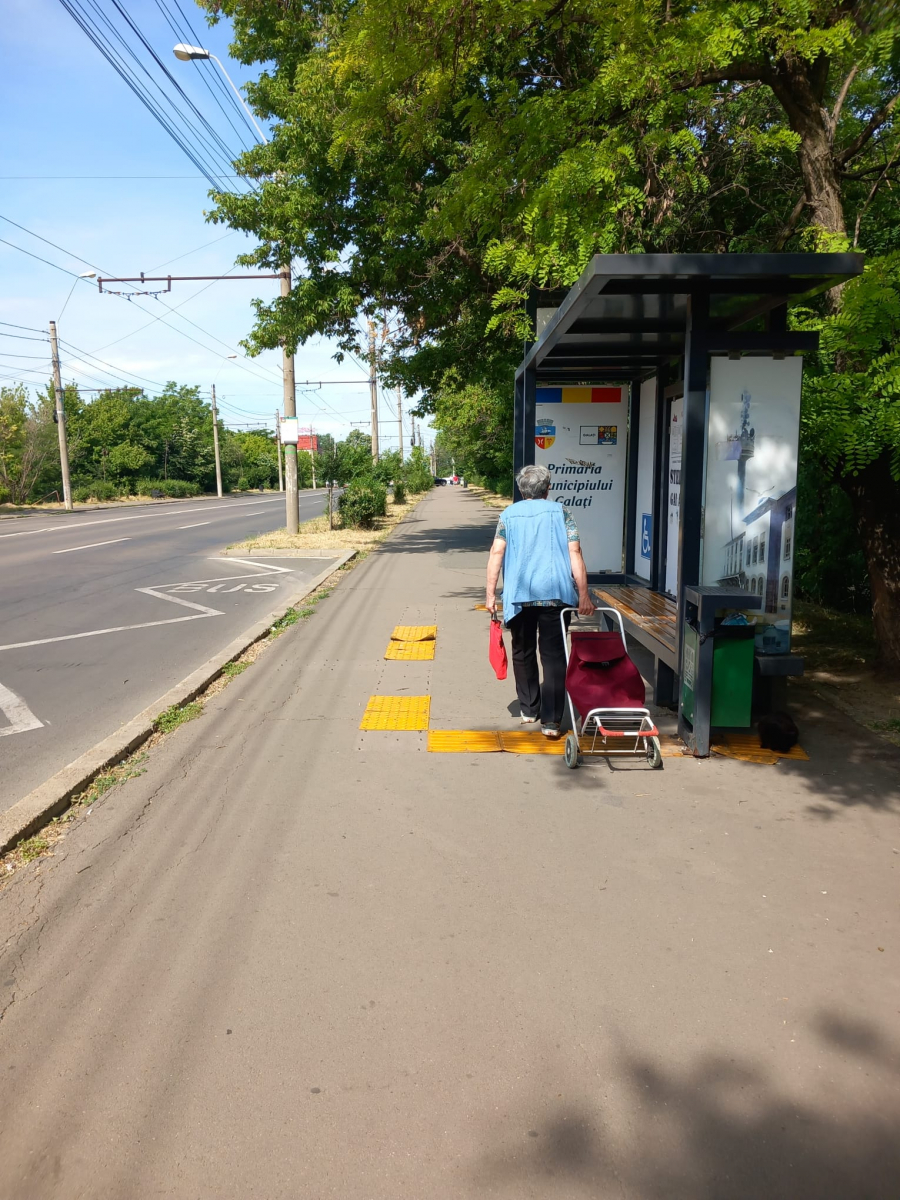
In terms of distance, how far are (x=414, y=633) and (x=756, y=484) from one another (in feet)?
15.0

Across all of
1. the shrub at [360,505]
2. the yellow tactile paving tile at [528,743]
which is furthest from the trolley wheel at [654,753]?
the shrub at [360,505]

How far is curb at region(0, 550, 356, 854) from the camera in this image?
4484 millimetres

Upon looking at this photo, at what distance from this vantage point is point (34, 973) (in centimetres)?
329

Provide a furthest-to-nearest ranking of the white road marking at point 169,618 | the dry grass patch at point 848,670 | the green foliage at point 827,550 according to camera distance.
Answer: the green foliage at point 827,550
the white road marking at point 169,618
the dry grass patch at point 848,670

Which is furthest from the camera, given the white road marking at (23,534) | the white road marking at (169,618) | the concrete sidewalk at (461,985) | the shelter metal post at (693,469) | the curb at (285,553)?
the white road marking at (23,534)

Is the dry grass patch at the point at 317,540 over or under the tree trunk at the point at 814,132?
under

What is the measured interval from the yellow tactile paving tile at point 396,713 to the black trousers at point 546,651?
0.85 m

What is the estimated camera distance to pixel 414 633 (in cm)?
970

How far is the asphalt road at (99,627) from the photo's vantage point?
250 inches

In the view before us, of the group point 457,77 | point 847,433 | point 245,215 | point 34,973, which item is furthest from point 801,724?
point 245,215

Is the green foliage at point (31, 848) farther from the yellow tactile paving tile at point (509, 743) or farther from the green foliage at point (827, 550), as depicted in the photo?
the green foliage at point (827, 550)

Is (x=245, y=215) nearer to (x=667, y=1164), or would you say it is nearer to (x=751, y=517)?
(x=751, y=517)

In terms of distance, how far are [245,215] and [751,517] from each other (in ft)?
Result: 42.4

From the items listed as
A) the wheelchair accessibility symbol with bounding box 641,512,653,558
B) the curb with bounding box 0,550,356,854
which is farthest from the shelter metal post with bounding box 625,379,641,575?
the curb with bounding box 0,550,356,854
